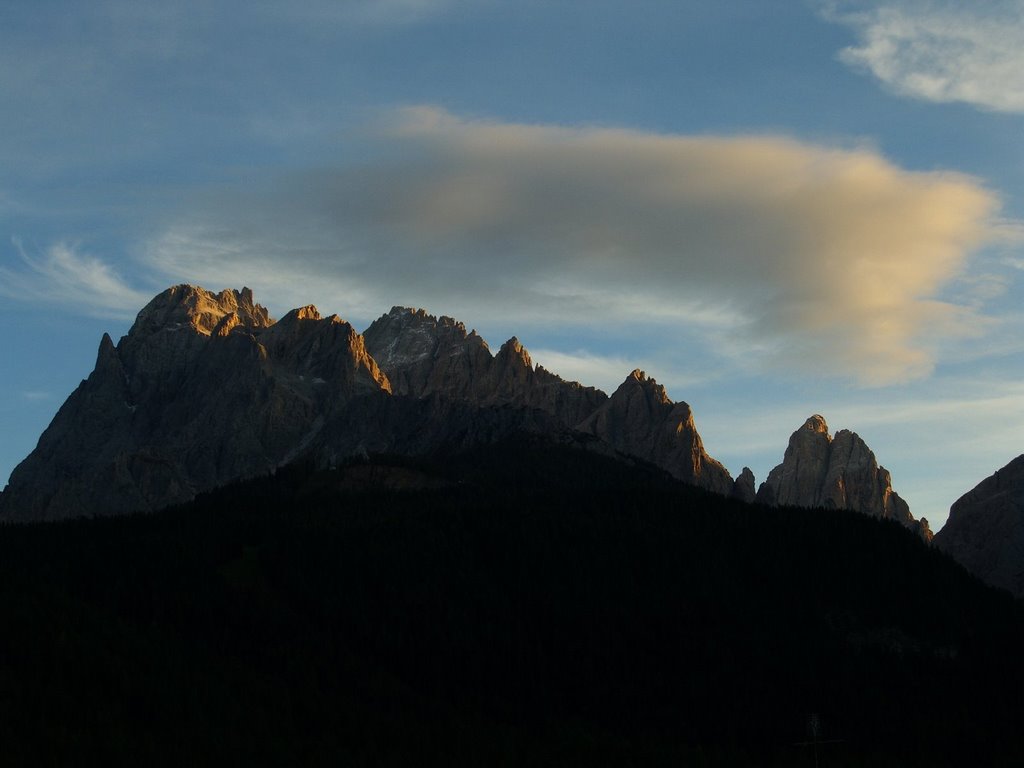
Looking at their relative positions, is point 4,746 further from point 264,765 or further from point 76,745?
point 264,765

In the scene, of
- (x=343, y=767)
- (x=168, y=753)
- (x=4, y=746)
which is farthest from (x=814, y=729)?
(x=4, y=746)

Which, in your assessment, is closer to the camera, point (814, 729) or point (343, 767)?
point (814, 729)

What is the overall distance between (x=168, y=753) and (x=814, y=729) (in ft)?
316

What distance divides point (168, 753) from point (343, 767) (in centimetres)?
2293

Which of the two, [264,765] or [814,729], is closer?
[814,729]

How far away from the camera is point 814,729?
445 ft

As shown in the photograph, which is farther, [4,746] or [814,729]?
[4,746]

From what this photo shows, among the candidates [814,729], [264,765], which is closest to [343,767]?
[264,765]

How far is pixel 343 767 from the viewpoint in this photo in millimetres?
198250

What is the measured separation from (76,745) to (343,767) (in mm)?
34700

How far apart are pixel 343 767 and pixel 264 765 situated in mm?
10333

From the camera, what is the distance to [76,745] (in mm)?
195125

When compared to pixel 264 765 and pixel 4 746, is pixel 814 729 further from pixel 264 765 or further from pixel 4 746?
pixel 4 746

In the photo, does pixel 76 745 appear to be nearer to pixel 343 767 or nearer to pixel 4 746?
pixel 4 746
